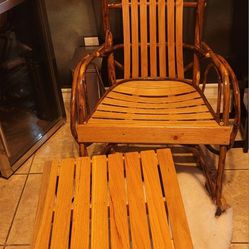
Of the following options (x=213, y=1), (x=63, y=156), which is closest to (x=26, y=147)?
(x=63, y=156)

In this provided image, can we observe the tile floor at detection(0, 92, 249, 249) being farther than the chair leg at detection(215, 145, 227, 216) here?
Yes

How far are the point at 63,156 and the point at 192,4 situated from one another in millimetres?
1021

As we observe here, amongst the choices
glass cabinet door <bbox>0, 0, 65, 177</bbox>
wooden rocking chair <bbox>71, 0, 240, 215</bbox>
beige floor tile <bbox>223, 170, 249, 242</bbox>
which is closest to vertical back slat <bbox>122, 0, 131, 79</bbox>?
wooden rocking chair <bbox>71, 0, 240, 215</bbox>

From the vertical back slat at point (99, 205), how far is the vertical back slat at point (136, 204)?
0.26 feet

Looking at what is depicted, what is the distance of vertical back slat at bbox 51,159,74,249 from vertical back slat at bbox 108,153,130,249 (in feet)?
0.44

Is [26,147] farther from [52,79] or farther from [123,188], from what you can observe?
[123,188]

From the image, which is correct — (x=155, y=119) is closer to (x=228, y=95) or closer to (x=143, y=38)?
(x=228, y=95)

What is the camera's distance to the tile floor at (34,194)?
162cm

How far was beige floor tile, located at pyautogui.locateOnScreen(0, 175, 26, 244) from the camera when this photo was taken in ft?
5.58

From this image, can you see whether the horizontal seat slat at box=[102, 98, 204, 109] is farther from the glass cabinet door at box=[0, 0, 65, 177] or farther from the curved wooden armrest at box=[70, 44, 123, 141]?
the glass cabinet door at box=[0, 0, 65, 177]

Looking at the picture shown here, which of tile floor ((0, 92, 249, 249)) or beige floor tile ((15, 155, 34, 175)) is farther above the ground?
beige floor tile ((15, 155, 34, 175))

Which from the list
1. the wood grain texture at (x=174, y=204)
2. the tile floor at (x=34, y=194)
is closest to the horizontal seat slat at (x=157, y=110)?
the wood grain texture at (x=174, y=204)

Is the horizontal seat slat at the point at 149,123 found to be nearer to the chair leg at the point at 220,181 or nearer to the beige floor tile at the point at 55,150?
the chair leg at the point at 220,181

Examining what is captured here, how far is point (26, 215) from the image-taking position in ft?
5.70
